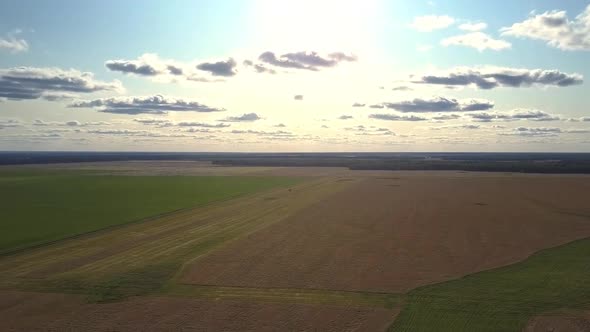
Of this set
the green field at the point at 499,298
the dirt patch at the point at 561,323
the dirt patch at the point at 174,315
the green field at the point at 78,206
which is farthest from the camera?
the green field at the point at 78,206

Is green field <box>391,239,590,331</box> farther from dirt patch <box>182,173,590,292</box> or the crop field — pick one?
dirt patch <box>182,173,590,292</box>

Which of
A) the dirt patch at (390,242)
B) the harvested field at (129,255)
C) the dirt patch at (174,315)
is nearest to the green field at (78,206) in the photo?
the harvested field at (129,255)

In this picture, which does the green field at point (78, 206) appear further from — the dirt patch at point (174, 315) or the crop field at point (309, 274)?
the dirt patch at point (174, 315)

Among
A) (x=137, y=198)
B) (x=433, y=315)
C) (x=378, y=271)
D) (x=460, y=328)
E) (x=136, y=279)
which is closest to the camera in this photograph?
(x=460, y=328)

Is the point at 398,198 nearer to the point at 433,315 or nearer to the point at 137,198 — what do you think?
the point at 137,198

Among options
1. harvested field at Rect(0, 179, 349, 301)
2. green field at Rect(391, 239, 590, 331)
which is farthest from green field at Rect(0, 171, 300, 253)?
green field at Rect(391, 239, 590, 331)

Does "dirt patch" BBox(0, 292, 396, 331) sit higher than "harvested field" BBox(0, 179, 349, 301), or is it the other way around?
"harvested field" BBox(0, 179, 349, 301)

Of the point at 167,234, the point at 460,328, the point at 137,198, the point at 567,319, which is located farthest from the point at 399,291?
the point at 137,198
